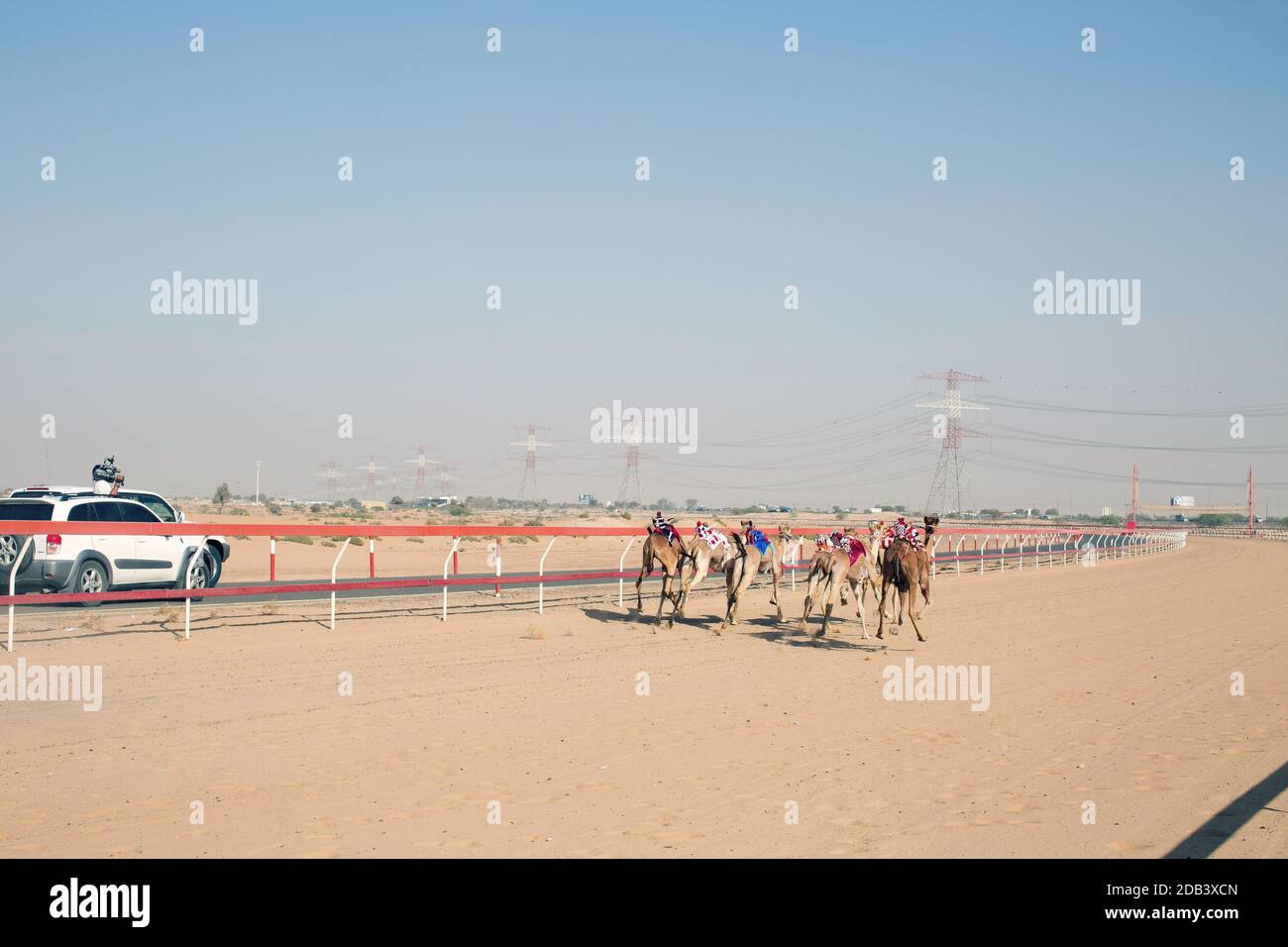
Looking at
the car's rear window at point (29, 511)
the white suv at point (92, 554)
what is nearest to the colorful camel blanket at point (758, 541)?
the white suv at point (92, 554)

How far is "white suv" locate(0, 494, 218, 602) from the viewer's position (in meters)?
14.7

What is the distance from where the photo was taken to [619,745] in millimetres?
8867

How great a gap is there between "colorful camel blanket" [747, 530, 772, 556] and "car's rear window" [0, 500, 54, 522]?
33.0 feet

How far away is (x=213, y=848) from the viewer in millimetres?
5969

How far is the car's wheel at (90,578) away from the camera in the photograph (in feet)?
50.5

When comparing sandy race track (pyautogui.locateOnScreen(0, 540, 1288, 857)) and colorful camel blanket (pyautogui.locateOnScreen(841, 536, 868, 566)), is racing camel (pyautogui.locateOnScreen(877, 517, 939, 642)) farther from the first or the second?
sandy race track (pyautogui.locateOnScreen(0, 540, 1288, 857))

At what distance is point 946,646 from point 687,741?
7234 millimetres

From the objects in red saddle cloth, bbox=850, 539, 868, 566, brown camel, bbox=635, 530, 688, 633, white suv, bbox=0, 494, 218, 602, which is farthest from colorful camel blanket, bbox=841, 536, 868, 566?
white suv, bbox=0, 494, 218, 602

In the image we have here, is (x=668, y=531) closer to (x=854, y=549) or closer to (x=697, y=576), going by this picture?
(x=697, y=576)

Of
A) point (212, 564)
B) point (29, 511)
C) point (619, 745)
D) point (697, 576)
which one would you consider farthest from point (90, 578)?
point (619, 745)

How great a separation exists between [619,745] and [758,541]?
9558 mm

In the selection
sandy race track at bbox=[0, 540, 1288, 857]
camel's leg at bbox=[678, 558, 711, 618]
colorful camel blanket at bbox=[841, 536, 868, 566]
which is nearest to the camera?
sandy race track at bbox=[0, 540, 1288, 857]

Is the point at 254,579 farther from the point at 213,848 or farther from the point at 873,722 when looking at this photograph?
the point at 213,848
